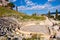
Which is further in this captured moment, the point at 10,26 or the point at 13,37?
the point at 10,26

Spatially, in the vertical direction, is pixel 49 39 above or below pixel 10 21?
below

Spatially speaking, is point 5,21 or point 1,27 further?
point 5,21

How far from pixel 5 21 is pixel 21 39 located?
443 cm

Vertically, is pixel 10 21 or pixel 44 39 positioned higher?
pixel 10 21

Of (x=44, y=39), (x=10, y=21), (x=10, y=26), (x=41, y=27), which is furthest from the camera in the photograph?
(x=41, y=27)

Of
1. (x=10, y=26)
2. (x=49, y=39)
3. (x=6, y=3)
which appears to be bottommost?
(x=49, y=39)

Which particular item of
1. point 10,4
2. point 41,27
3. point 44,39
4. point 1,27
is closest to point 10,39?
point 1,27

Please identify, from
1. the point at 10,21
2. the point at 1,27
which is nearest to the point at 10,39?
the point at 1,27

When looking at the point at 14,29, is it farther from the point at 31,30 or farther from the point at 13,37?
the point at 13,37

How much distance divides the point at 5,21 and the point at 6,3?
20829 millimetres

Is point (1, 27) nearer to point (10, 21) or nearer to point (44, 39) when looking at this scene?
point (10, 21)

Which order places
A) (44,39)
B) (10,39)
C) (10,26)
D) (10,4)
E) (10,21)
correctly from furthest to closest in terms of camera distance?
(10,4) < (10,21) < (10,26) < (44,39) < (10,39)

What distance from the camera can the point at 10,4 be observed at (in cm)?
3966

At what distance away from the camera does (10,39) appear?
1647 centimetres
